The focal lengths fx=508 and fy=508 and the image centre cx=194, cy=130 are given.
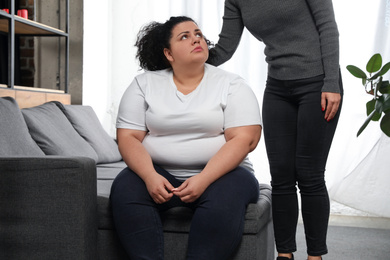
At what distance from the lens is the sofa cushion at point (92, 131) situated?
118 inches

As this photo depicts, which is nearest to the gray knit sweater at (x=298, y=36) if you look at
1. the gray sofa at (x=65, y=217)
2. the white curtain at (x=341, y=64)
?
the gray sofa at (x=65, y=217)

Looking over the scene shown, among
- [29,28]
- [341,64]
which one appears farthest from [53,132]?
[341,64]

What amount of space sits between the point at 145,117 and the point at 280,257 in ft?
2.39

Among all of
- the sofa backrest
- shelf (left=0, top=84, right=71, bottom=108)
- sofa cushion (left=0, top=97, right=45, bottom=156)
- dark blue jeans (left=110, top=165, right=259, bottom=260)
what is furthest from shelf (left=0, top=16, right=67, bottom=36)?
dark blue jeans (left=110, top=165, right=259, bottom=260)

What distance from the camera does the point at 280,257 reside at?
191cm

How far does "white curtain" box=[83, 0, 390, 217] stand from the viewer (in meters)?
3.59

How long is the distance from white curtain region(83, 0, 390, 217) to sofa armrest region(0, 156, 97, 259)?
2.28m

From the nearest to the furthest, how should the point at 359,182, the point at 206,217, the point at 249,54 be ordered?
the point at 206,217
the point at 359,182
the point at 249,54

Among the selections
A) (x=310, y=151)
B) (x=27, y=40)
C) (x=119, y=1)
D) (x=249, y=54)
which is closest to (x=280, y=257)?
(x=310, y=151)

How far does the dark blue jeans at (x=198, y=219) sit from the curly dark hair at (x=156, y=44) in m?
0.52

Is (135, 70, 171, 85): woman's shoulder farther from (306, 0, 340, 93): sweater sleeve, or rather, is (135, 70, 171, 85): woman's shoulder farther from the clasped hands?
(306, 0, 340, 93): sweater sleeve

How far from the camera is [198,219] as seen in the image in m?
1.56

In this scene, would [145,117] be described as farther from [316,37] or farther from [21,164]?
[316,37]

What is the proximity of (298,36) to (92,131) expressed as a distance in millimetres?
1651
